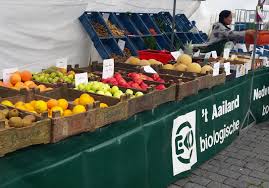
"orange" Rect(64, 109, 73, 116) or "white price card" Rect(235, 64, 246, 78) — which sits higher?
"white price card" Rect(235, 64, 246, 78)

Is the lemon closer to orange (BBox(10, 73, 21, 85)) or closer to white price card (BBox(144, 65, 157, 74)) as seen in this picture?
orange (BBox(10, 73, 21, 85))

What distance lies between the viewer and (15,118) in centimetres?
224

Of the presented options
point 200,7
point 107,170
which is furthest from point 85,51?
point 200,7

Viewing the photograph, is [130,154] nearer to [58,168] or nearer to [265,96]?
[58,168]

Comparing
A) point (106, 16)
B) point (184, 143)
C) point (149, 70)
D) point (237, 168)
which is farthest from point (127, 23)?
point (184, 143)

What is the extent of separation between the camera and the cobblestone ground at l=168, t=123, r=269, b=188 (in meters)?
4.03

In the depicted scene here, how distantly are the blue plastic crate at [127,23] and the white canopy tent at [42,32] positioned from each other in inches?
25.3

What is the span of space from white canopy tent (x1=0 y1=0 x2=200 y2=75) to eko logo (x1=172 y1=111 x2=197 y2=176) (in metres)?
3.19

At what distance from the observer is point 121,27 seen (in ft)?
25.9

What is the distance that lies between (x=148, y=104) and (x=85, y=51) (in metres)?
4.26

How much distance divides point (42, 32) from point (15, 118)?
14.3 feet

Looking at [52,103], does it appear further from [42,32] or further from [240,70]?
[42,32]

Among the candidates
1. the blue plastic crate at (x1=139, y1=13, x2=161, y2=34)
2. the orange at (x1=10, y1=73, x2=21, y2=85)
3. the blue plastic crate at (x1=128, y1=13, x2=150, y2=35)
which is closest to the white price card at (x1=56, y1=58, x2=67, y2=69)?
the orange at (x1=10, y1=73, x2=21, y2=85)

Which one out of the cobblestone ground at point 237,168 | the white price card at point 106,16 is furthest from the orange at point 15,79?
the white price card at point 106,16
